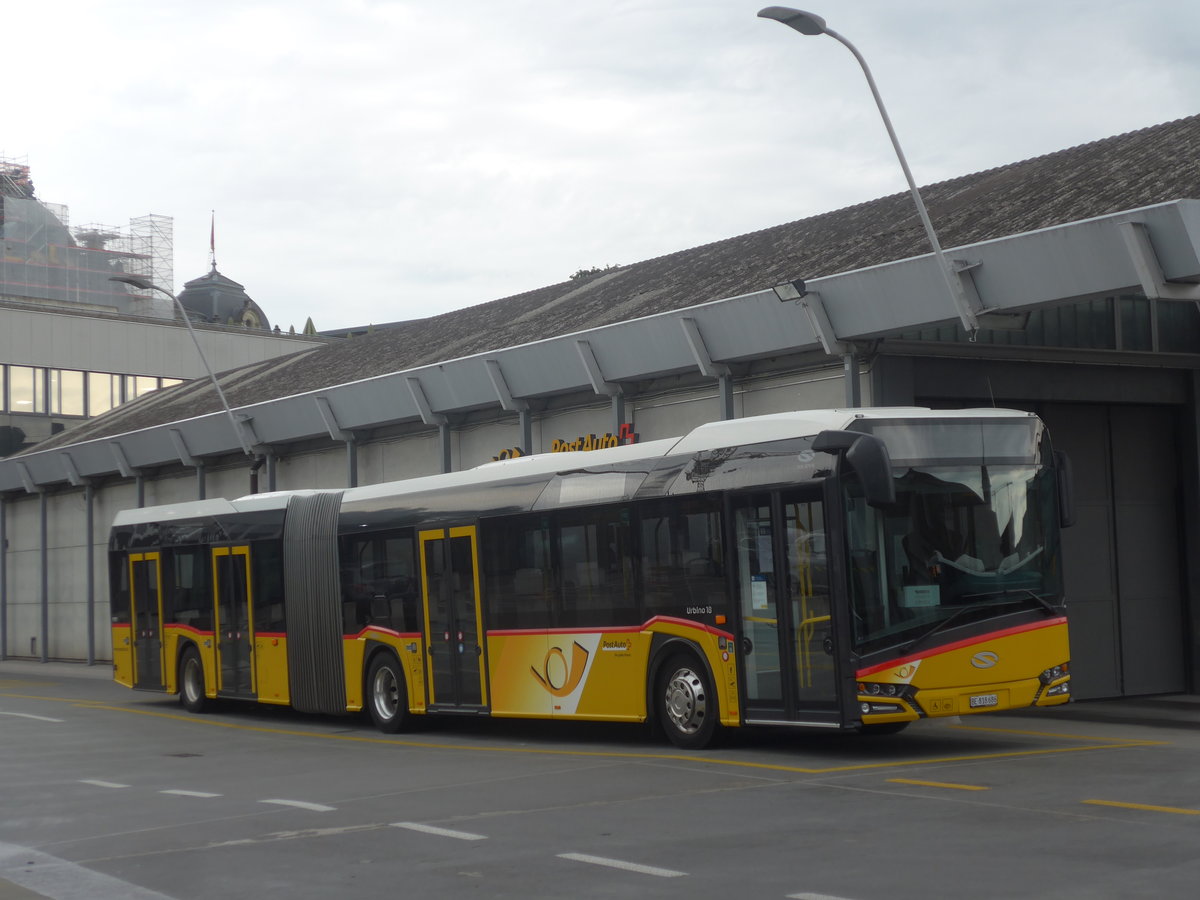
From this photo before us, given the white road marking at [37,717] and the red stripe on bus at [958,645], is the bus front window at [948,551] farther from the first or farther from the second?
the white road marking at [37,717]

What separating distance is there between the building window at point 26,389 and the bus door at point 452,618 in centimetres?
4451

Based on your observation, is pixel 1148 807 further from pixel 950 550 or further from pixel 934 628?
pixel 950 550

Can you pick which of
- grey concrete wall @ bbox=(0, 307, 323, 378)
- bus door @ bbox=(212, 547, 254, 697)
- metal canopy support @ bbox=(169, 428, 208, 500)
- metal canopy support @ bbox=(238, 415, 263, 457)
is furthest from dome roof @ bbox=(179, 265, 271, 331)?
bus door @ bbox=(212, 547, 254, 697)

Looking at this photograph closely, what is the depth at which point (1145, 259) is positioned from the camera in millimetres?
16438

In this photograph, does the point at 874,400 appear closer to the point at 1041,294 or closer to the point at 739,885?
the point at 1041,294

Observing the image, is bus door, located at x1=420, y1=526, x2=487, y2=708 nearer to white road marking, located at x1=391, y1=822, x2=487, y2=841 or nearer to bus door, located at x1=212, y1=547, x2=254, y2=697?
bus door, located at x1=212, y1=547, x2=254, y2=697

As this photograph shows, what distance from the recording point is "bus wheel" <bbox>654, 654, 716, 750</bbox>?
15.0 m

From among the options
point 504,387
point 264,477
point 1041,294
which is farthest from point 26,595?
point 1041,294

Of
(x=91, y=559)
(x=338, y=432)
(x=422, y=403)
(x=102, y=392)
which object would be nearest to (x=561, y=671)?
(x=422, y=403)

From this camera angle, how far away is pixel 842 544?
13695mm

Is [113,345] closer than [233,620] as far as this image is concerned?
No

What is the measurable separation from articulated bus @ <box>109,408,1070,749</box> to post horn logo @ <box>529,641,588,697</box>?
0.09 feet

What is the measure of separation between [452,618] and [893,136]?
764 cm

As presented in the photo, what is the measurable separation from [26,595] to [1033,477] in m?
36.8
